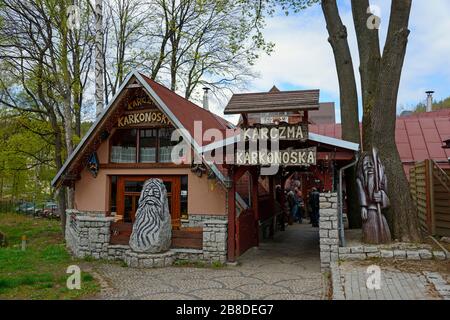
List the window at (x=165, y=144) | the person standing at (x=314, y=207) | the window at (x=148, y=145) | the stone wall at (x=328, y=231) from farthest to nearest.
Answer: the person standing at (x=314, y=207) < the window at (x=148, y=145) < the window at (x=165, y=144) < the stone wall at (x=328, y=231)

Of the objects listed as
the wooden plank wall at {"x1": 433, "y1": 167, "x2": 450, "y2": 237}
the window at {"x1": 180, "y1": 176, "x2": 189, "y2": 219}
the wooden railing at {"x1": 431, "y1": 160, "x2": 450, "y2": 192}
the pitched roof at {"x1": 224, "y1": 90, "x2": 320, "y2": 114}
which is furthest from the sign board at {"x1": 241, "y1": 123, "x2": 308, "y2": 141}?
the wooden plank wall at {"x1": 433, "y1": 167, "x2": 450, "y2": 237}

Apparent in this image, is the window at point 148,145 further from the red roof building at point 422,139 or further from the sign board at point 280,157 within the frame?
the red roof building at point 422,139

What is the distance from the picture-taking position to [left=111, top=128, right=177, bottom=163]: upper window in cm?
1188

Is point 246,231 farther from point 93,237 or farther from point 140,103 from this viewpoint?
point 140,103

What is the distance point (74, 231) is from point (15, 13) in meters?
10.1

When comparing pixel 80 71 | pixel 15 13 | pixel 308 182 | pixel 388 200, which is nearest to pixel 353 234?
pixel 388 200

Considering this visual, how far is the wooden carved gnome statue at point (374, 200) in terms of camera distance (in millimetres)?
9133

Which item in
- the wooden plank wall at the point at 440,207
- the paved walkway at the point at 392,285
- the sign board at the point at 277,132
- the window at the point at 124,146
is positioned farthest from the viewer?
the window at the point at 124,146

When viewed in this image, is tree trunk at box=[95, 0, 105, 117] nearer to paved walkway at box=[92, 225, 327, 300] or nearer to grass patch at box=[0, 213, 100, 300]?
grass patch at box=[0, 213, 100, 300]

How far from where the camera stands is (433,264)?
7.84 metres

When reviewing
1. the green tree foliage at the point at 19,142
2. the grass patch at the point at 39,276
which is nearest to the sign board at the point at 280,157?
the grass patch at the point at 39,276

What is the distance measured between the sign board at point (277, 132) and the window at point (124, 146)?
14.1 ft

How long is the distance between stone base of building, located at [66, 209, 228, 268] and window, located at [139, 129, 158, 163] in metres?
2.15

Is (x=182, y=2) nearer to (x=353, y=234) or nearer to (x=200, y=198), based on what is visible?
(x=200, y=198)
